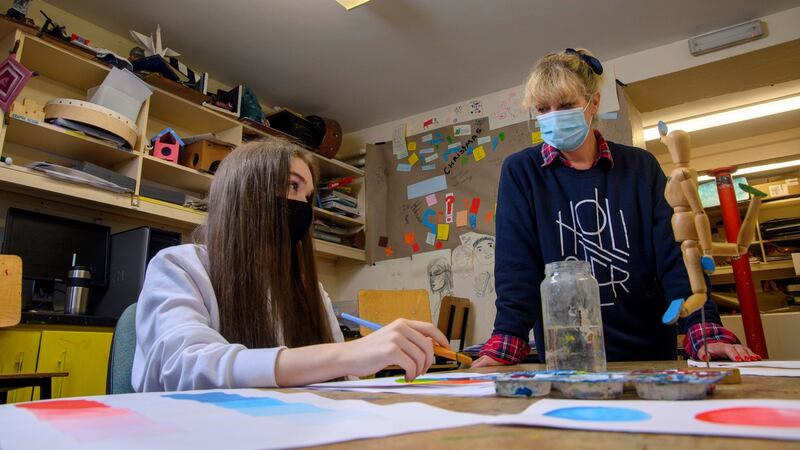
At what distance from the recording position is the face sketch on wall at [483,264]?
3344 mm

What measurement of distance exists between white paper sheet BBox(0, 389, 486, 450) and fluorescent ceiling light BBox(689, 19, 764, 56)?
3272mm

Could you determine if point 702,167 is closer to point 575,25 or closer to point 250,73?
point 575,25

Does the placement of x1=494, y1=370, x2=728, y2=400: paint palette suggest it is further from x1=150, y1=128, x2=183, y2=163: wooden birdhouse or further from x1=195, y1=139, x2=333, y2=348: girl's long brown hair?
x1=150, y1=128, x2=183, y2=163: wooden birdhouse

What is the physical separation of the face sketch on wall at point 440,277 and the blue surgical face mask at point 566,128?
234cm

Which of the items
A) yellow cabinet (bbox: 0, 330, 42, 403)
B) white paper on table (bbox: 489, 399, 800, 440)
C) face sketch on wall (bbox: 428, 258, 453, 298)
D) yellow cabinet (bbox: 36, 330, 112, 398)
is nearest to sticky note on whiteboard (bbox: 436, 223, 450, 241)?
face sketch on wall (bbox: 428, 258, 453, 298)

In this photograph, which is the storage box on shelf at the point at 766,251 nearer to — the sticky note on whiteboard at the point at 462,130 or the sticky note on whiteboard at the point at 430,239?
the sticky note on whiteboard at the point at 462,130

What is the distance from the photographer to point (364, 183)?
402 cm

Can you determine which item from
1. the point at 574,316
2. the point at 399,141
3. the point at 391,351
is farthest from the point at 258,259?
the point at 399,141

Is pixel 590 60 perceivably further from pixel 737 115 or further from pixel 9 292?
pixel 737 115

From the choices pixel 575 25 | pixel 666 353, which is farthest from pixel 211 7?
pixel 666 353

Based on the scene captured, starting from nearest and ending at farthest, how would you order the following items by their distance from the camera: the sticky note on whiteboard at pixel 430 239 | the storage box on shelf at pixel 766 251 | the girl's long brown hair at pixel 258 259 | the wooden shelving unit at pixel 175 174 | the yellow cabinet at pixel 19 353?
1. the girl's long brown hair at pixel 258 259
2. the yellow cabinet at pixel 19 353
3. the wooden shelving unit at pixel 175 174
4. the sticky note on whiteboard at pixel 430 239
5. the storage box on shelf at pixel 766 251

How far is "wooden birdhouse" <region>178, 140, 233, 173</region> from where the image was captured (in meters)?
2.81

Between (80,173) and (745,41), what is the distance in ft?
11.7

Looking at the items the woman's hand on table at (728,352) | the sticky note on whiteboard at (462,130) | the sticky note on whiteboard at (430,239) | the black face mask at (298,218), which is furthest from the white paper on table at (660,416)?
the sticky note on whiteboard at (462,130)
